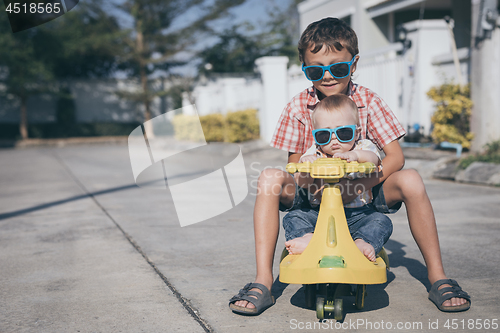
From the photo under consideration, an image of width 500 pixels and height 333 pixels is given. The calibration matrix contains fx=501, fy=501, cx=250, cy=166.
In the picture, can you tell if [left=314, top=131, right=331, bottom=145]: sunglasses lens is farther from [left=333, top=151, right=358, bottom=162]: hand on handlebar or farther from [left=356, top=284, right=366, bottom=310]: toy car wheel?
[left=356, top=284, right=366, bottom=310]: toy car wheel

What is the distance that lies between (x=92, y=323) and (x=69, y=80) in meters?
29.8

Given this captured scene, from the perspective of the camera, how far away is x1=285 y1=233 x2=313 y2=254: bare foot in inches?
82.3

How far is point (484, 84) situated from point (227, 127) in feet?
26.7

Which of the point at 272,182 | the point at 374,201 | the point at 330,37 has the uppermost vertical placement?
the point at 330,37

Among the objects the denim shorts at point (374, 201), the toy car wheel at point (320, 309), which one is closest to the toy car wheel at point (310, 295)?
the toy car wheel at point (320, 309)

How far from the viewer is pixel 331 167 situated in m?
1.90

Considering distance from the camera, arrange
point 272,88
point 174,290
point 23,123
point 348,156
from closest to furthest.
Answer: point 348,156
point 174,290
point 272,88
point 23,123

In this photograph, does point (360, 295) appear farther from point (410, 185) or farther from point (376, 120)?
point (376, 120)

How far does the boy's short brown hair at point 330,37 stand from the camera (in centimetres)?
228

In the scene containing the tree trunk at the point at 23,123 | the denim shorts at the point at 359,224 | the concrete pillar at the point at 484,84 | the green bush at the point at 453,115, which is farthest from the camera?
the tree trunk at the point at 23,123

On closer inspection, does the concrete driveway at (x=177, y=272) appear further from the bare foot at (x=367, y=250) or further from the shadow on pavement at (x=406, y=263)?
the bare foot at (x=367, y=250)

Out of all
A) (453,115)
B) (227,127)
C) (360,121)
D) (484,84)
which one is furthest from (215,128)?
(360,121)

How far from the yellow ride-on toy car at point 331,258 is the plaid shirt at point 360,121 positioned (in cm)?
49

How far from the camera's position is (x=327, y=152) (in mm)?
2193
